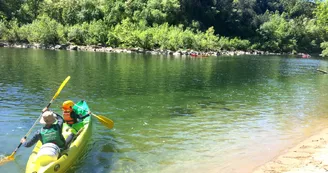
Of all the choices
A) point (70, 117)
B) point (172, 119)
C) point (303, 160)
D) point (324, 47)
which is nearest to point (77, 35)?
point (324, 47)

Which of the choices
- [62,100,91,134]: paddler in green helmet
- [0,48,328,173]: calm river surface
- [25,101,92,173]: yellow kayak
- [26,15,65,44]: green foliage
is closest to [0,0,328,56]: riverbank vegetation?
[26,15,65,44]: green foliage

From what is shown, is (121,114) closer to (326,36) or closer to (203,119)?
(203,119)

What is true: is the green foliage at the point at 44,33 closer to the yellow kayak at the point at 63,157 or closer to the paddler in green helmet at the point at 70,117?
the paddler in green helmet at the point at 70,117

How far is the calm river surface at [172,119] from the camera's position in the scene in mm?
9742

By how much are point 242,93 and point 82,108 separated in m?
12.9

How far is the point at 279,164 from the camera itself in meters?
9.00

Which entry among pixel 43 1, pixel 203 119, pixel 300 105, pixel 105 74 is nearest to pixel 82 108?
pixel 203 119

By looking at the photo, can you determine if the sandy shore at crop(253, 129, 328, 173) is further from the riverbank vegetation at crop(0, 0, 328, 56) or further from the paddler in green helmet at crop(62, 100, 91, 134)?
the riverbank vegetation at crop(0, 0, 328, 56)

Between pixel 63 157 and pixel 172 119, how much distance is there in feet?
22.8

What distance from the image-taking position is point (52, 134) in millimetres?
8164

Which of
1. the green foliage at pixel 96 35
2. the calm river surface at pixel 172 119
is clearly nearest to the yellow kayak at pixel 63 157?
the calm river surface at pixel 172 119

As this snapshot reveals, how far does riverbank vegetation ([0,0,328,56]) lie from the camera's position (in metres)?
68.6

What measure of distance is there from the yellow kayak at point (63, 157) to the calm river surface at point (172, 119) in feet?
1.37

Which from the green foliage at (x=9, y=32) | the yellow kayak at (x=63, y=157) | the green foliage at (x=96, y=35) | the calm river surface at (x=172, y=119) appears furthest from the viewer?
the green foliage at (x=96, y=35)
